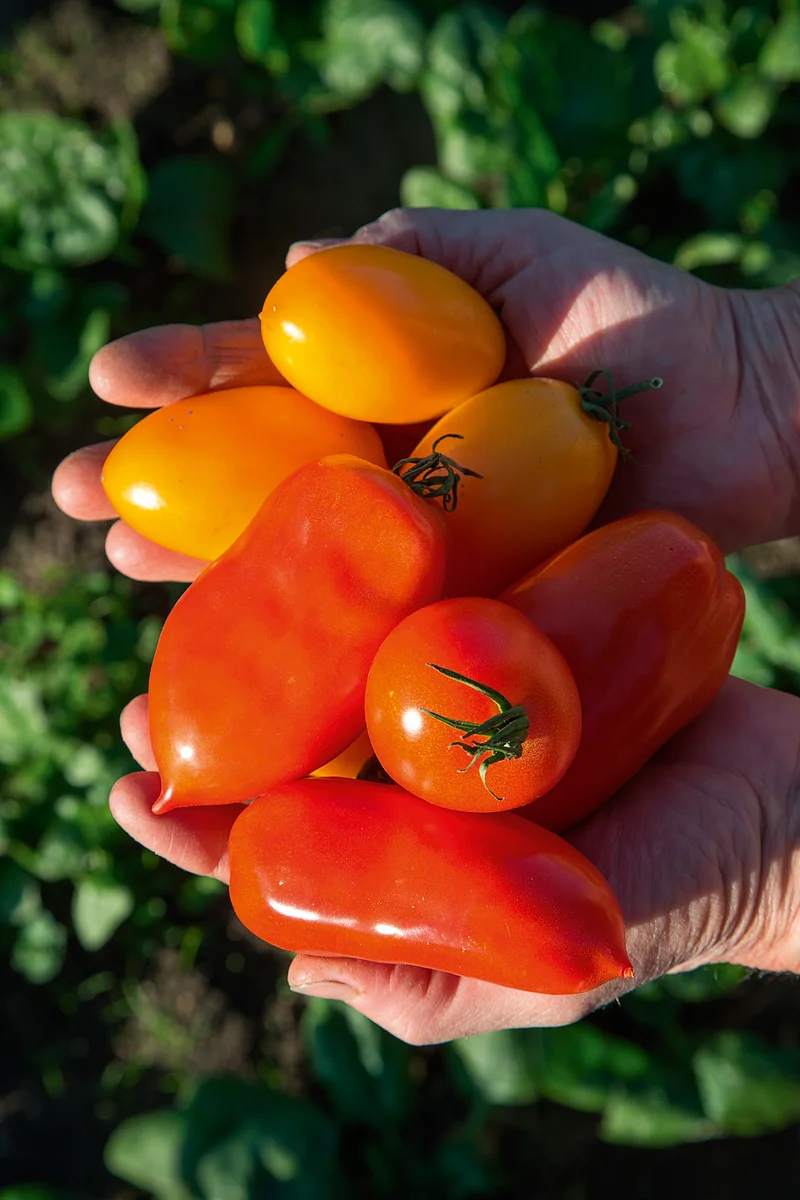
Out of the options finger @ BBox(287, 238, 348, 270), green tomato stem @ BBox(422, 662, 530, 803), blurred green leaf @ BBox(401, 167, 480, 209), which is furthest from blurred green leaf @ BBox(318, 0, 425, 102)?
green tomato stem @ BBox(422, 662, 530, 803)

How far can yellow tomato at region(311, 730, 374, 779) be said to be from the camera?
6.28 feet

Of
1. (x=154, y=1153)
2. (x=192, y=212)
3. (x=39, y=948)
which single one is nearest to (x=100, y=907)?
(x=39, y=948)

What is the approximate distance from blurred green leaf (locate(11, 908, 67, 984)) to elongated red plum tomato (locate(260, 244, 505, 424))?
205 centimetres

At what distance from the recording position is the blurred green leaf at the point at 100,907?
3066mm

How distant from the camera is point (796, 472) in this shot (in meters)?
2.48

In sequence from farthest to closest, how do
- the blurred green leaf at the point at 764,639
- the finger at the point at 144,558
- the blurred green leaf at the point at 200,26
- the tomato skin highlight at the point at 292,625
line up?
the blurred green leaf at the point at 200,26, the blurred green leaf at the point at 764,639, the finger at the point at 144,558, the tomato skin highlight at the point at 292,625

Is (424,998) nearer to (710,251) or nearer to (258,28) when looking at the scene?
(710,251)

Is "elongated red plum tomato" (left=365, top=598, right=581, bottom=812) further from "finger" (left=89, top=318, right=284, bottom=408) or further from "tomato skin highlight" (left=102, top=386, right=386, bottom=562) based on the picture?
"finger" (left=89, top=318, right=284, bottom=408)

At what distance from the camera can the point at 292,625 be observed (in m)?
1.64

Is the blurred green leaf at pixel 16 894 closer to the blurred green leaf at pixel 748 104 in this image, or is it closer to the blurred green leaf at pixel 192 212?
the blurred green leaf at pixel 192 212

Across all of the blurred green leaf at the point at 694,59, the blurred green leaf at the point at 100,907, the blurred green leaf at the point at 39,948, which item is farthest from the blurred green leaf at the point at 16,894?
the blurred green leaf at the point at 694,59

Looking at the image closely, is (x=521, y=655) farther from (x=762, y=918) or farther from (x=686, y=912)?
(x=762, y=918)

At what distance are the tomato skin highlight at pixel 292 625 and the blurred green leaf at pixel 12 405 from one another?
2.01 metres

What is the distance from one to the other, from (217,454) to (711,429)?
112cm
